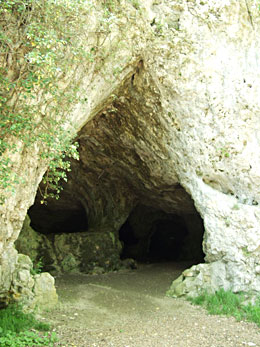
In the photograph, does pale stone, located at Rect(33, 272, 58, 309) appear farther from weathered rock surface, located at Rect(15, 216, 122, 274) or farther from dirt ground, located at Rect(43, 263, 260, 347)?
weathered rock surface, located at Rect(15, 216, 122, 274)

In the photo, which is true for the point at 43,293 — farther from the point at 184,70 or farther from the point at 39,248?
the point at 184,70

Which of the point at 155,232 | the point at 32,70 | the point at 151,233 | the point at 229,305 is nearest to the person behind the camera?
the point at 32,70

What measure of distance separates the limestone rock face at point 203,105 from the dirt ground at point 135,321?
1.00 meters

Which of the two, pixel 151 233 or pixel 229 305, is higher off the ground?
pixel 151 233

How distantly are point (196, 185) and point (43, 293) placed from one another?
3.96m

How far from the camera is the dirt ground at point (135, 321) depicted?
465 cm

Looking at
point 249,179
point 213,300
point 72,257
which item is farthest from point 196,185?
point 72,257

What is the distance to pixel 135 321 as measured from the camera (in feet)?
18.1

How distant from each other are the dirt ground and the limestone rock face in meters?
1.00

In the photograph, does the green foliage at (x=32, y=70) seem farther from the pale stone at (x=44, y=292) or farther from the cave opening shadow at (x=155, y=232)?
the cave opening shadow at (x=155, y=232)

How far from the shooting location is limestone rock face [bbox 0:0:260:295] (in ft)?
22.6

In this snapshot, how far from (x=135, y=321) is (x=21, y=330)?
73.3 inches

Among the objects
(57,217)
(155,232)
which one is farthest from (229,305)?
(155,232)

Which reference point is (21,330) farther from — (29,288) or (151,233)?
(151,233)
